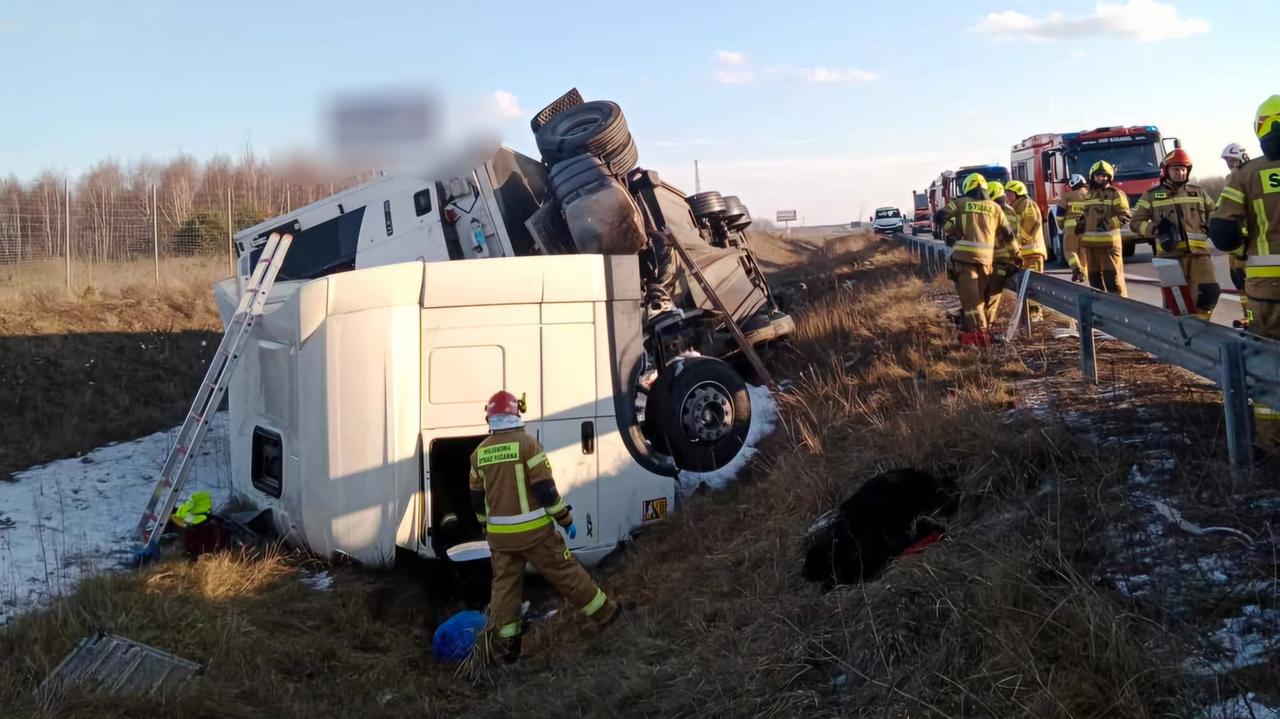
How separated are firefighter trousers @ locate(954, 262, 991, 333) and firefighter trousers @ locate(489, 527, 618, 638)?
449 centimetres

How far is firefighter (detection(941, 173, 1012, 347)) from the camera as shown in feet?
27.2

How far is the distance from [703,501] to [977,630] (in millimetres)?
3326

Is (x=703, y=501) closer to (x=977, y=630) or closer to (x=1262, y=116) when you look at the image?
(x=977, y=630)

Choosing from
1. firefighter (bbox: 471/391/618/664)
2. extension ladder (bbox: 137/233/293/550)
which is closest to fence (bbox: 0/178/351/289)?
extension ladder (bbox: 137/233/293/550)

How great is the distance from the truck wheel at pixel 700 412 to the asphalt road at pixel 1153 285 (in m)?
3.61

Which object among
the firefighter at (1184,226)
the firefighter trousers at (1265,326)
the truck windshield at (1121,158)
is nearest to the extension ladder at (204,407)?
the firefighter trousers at (1265,326)

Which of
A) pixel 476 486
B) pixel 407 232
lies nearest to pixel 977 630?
pixel 476 486

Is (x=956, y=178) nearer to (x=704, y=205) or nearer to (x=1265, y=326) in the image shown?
(x=704, y=205)

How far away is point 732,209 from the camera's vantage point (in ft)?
31.1

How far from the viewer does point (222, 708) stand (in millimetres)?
4090

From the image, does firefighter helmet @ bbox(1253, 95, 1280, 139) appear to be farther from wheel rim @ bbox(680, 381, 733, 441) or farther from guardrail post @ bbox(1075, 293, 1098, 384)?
wheel rim @ bbox(680, 381, 733, 441)

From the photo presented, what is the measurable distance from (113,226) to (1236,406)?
18.2 meters

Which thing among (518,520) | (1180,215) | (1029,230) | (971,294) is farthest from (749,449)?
(1029,230)

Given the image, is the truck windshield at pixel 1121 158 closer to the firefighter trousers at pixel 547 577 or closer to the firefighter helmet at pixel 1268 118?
the firefighter helmet at pixel 1268 118
